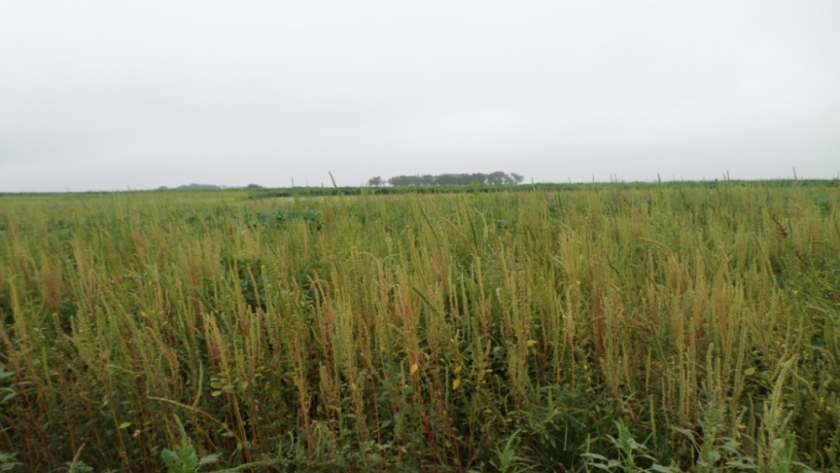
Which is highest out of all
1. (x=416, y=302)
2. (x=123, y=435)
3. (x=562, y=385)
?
(x=416, y=302)

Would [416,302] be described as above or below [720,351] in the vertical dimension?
above

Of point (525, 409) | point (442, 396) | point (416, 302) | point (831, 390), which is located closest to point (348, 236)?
point (416, 302)

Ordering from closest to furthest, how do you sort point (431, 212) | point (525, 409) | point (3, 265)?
point (525, 409) → point (3, 265) → point (431, 212)

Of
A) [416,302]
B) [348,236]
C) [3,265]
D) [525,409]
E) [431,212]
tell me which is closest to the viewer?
[525,409]

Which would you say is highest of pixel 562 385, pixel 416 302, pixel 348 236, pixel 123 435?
pixel 348 236

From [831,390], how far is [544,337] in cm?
104

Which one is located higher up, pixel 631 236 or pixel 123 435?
pixel 631 236

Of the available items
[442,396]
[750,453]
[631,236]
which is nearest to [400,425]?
[442,396]

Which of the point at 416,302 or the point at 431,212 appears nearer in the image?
the point at 416,302

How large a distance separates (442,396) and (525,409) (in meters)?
0.34

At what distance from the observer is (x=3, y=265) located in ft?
11.5

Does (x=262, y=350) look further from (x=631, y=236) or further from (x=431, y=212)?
(x=631, y=236)

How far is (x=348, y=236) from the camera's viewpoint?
9.22 ft

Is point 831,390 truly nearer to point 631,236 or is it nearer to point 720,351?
point 720,351
